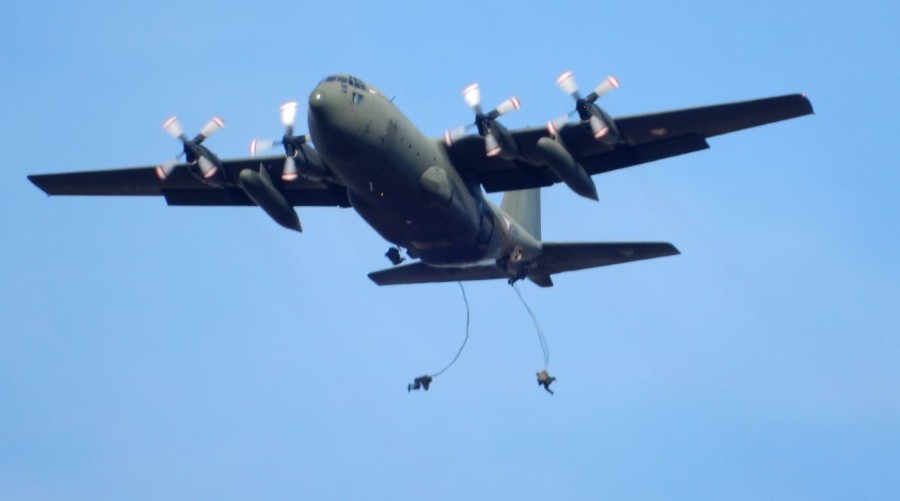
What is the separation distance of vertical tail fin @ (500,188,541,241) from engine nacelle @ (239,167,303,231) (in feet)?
30.2

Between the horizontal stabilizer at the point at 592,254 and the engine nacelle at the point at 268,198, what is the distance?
7768 millimetres

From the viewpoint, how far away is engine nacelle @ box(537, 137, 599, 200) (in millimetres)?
34906

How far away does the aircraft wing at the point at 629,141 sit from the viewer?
34844 millimetres

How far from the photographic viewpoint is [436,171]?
119ft

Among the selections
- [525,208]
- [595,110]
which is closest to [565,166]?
[595,110]

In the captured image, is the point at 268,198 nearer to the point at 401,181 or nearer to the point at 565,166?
the point at 401,181

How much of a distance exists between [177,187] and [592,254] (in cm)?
1273

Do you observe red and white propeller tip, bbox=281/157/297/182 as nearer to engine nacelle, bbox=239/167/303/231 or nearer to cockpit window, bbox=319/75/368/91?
engine nacelle, bbox=239/167/303/231

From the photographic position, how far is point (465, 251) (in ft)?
125

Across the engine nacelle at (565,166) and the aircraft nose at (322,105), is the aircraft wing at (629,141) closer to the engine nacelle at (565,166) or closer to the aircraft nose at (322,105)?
the engine nacelle at (565,166)

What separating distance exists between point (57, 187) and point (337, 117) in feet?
38.4

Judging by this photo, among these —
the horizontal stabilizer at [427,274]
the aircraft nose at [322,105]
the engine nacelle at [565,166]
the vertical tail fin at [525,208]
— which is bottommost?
the horizontal stabilizer at [427,274]

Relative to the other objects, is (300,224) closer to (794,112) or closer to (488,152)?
(488,152)

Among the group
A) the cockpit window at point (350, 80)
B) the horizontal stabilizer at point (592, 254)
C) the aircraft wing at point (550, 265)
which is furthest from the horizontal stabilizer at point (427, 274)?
the cockpit window at point (350, 80)
